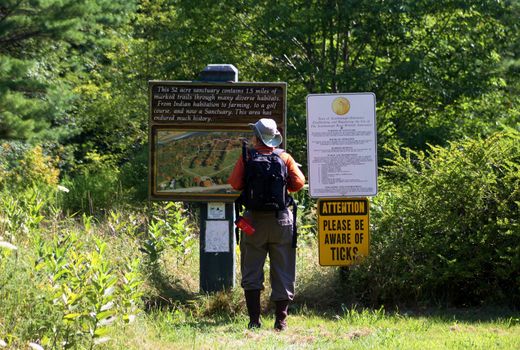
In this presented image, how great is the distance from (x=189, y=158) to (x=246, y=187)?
1337 millimetres

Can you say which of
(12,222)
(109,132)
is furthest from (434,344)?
(109,132)

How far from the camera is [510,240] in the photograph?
938 cm

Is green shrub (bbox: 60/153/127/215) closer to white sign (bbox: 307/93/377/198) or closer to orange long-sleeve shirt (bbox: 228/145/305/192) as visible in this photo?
white sign (bbox: 307/93/377/198)

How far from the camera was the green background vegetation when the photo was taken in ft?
25.0

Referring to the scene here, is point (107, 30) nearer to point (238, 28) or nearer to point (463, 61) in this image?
point (238, 28)

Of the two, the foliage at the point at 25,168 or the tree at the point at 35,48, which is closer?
the tree at the point at 35,48

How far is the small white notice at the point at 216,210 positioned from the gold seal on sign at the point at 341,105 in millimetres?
1477

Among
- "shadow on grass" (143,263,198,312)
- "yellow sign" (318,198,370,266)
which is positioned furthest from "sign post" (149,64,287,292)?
"yellow sign" (318,198,370,266)

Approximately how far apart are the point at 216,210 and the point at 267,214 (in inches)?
52.2

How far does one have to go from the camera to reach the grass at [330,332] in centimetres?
748

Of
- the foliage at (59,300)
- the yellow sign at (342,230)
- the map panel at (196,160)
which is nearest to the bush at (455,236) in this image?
the yellow sign at (342,230)

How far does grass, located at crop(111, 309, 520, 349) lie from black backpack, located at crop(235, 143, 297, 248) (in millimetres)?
1107

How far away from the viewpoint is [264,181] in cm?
825

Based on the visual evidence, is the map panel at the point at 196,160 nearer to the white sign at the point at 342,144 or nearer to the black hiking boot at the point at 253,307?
the white sign at the point at 342,144
